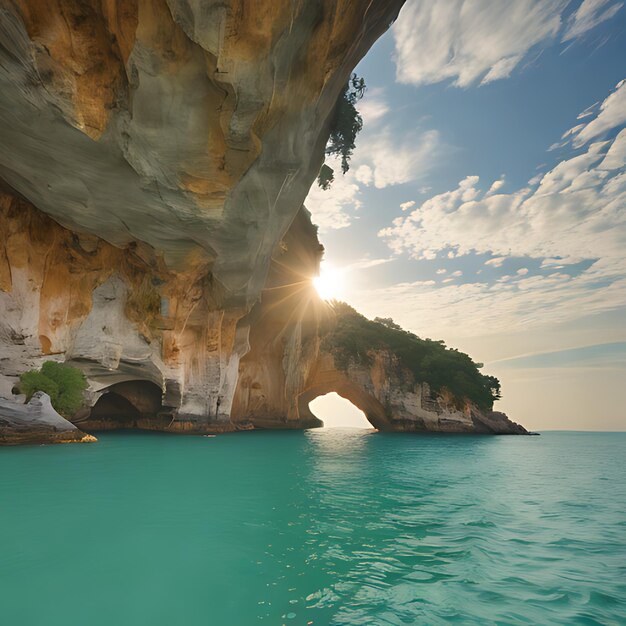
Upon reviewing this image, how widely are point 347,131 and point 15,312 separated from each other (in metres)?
16.7

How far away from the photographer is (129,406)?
2561cm

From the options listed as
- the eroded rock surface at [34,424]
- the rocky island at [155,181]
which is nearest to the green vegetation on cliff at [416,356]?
the rocky island at [155,181]

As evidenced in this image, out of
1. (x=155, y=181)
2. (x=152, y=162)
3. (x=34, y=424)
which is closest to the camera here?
(x=34, y=424)

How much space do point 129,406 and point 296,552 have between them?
83.6ft

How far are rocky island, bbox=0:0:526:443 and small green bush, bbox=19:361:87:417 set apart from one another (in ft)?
2.49

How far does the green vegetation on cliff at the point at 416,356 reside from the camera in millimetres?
34188

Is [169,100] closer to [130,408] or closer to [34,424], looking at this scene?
[34,424]

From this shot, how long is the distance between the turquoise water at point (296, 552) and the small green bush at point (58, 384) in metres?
7.62

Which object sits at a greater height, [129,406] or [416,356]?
[416,356]

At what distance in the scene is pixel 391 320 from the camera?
44.3 m

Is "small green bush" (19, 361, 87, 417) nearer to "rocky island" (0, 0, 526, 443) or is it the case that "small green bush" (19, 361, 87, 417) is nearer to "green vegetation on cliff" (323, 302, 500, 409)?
"rocky island" (0, 0, 526, 443)

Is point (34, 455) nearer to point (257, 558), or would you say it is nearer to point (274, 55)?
point (257, 558)

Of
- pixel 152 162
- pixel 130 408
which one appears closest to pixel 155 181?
pixel 152 162

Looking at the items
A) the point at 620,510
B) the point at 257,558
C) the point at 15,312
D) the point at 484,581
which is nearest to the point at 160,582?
the point at 257,558
